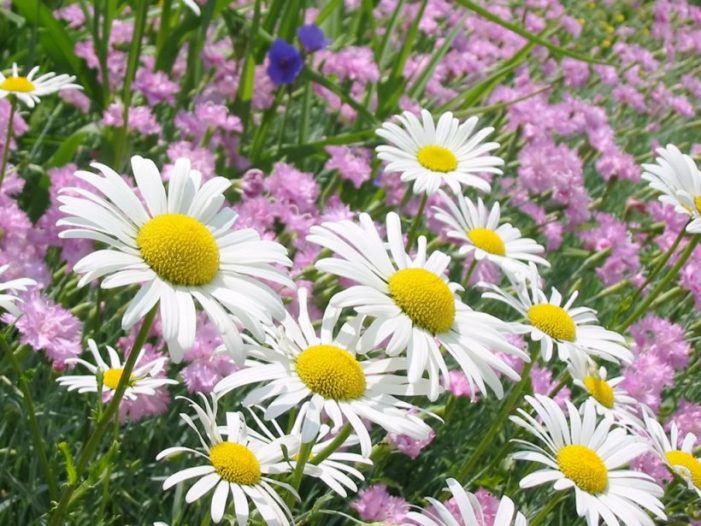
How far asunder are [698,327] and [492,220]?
65 centimetres

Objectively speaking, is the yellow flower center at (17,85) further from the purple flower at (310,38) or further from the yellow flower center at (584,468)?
the yellow flower center at (584,468)

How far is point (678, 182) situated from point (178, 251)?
1.17 meters

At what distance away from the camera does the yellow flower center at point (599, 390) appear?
1.57m

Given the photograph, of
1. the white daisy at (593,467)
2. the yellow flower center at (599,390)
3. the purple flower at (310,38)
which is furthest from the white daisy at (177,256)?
the purple flower at (310,38)

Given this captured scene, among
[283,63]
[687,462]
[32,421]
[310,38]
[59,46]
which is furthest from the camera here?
[310,38]

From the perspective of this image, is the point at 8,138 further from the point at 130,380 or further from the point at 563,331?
the point at 563,331

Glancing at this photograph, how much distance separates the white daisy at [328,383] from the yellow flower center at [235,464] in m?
0.07

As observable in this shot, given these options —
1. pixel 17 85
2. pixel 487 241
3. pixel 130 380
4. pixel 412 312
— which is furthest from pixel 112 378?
pixel 487 241

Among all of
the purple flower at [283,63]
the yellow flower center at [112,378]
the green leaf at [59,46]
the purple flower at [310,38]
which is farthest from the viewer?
the purple flower at [310,38]

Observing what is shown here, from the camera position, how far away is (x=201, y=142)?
2.24 m

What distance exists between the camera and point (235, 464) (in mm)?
1118

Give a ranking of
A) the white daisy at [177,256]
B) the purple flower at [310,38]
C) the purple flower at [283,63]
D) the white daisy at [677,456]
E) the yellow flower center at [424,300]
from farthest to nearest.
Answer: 1. the purple flower at [310,38]
2. the purple flower at [283,63]
3. the white daisy at [677,456]
4. the yellow flower center at [424,300]
5. the white daisy at [177,256]

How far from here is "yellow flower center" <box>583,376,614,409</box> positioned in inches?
61.7

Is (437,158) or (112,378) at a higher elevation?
(437,158)
